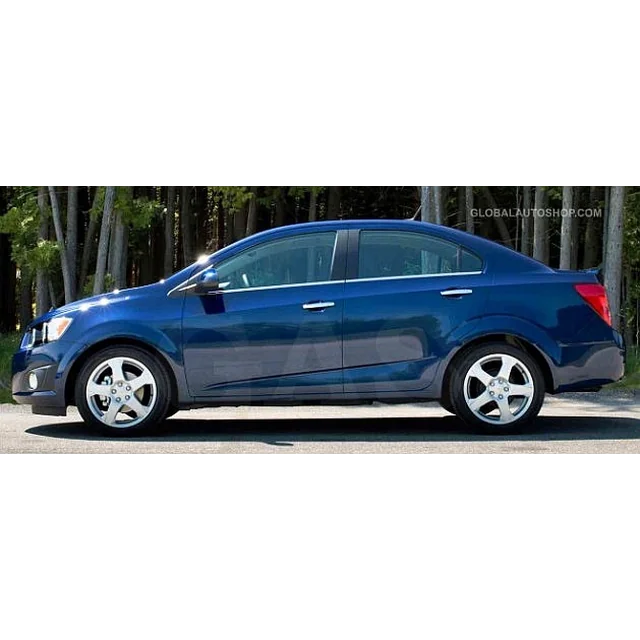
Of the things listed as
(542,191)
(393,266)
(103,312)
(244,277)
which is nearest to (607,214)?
(542,191)

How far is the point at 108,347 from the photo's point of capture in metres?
6.88

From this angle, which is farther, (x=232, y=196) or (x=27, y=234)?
(x=27, y=234)

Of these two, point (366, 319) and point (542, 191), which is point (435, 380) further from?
point (542, 191)

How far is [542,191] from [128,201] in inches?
131

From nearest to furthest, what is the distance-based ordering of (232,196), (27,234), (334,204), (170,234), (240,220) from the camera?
(232,196), (334,204), (170,234), (240,220), (27,234)

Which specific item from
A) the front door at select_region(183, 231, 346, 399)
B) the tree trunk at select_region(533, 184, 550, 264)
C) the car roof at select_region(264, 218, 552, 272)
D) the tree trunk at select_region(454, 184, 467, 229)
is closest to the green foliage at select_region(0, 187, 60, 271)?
the front door at select_region(183, 231, 346, 399)

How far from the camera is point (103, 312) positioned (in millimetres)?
6887

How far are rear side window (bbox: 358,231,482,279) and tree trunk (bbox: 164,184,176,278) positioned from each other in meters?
1.47

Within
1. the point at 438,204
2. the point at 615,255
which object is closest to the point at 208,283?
the point at 438,204

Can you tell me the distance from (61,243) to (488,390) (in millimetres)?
4792

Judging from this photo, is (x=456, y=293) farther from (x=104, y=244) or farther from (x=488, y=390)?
(x=104, y=244)

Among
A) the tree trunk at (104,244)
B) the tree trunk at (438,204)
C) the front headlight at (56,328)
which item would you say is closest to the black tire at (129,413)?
the front headlight at (56,328)

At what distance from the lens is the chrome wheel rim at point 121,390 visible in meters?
6.75

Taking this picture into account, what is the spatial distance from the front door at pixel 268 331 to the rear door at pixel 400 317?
0.11 m
